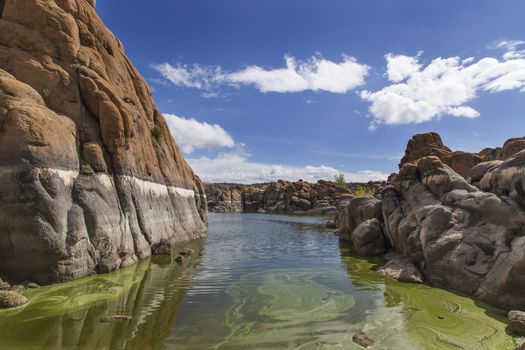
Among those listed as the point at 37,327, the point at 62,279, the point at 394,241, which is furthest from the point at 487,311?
the point at 62,279

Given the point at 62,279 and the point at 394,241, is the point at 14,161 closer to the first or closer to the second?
the point at 62,279

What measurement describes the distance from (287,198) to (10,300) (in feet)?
374

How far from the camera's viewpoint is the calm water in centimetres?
1016

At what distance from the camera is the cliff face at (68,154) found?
589 inches

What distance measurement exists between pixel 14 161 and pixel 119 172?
675 cm

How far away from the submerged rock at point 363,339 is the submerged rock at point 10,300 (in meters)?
12.0

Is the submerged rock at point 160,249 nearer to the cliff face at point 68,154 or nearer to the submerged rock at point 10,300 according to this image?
the cliff face at point 68,154

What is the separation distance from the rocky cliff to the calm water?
1.19 metres

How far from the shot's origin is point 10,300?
481 inches

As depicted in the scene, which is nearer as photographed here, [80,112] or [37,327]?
[37,327]

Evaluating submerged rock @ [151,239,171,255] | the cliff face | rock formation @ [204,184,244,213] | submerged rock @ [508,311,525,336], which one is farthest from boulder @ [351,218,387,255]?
rock formation @ [204,184,244,213]

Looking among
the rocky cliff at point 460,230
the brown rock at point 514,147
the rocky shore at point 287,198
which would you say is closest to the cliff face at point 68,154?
the rocky cliff at point 460,230

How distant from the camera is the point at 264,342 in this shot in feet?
33.6

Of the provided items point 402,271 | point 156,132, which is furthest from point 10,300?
point 156,132
